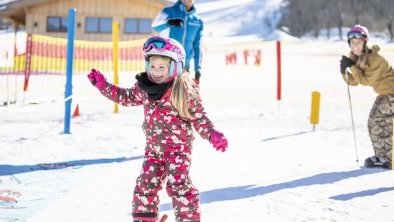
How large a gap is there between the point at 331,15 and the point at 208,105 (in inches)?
2544

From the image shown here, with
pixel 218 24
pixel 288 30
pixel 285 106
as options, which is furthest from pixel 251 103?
pixel 218 24

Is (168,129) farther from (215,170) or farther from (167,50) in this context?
(215,170)

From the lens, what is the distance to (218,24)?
120m

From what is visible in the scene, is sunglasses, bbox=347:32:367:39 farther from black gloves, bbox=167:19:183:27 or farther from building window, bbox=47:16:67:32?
building window, bbox=47:16:67:32

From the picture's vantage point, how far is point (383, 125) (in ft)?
18.8

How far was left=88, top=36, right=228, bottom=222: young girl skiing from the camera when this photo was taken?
124 inches

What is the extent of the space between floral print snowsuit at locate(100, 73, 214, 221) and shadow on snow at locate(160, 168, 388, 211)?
72 cm

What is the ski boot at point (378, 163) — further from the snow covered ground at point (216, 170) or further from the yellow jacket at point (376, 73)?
the yellow jacket at point (376, 73)

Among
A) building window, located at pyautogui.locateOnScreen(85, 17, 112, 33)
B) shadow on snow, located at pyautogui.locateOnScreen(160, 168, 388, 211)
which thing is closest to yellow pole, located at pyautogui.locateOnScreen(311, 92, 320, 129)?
shadow on snow, located at pyautogui.locateOnScreen(160, 168, 388, 211)

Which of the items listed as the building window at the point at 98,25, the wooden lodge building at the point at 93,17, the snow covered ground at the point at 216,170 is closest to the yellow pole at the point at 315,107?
the snow covered ground at the point at 216,170

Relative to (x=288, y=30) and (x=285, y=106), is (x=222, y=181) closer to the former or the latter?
(x=285, y=106)

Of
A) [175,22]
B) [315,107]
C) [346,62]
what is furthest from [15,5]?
[346,62]

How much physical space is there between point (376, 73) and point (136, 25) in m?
23.7

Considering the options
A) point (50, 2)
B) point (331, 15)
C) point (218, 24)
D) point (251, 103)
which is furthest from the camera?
point (218, 24)
